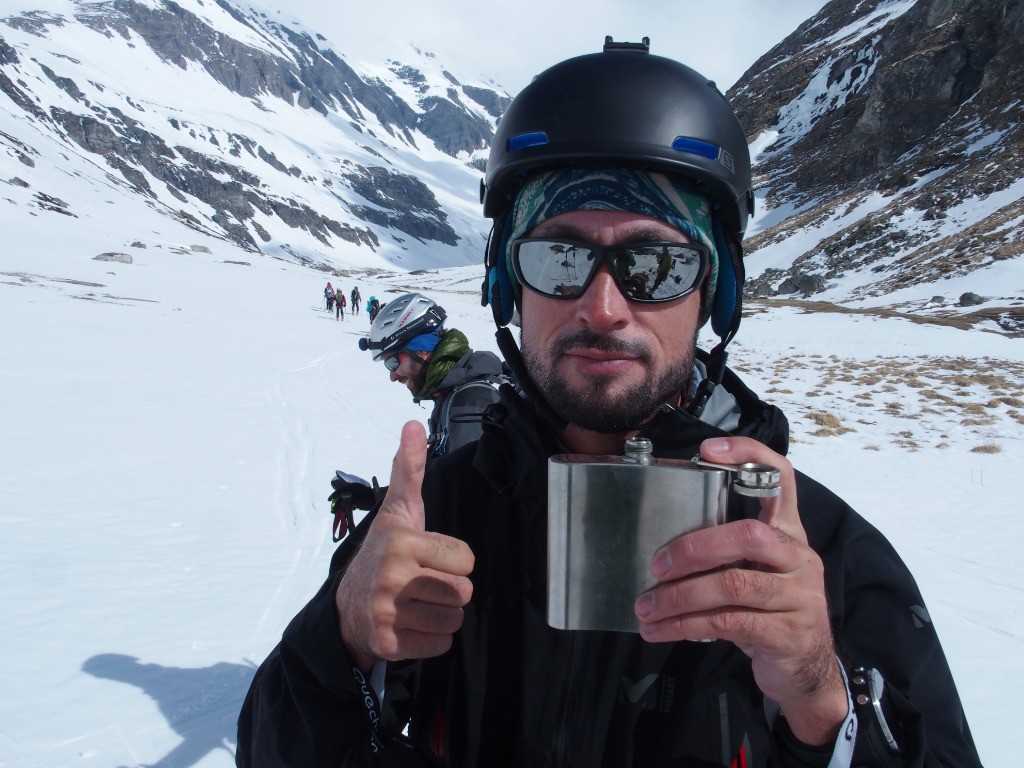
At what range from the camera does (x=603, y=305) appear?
1533mm

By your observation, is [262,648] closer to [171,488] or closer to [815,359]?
[171,488]

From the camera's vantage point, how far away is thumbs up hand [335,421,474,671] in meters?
1.14

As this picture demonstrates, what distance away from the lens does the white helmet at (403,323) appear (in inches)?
203

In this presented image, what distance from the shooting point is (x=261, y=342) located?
61.8 feet

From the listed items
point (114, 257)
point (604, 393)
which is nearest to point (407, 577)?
point (604, 393)

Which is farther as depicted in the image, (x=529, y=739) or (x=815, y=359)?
(x=815, y=359)

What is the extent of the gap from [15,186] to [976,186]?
89510 mm

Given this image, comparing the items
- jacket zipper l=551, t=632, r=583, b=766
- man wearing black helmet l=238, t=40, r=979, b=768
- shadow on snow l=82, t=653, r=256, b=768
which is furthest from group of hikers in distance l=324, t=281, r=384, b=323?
jacket zipper l=551, t=632, r=583, b=766

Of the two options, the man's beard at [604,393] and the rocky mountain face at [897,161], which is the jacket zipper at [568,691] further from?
the rocky mountain face at [897,161]

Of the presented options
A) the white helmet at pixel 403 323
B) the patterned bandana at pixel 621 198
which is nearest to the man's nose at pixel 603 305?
the patterned bandana at pixel 621 198

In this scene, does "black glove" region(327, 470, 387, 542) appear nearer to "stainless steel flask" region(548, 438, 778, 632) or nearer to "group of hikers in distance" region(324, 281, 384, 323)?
"stainless steel flask" region(548, 438, 778, 632)

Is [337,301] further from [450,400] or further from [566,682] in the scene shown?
[566,682]

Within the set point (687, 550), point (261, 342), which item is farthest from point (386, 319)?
point (261, 342)

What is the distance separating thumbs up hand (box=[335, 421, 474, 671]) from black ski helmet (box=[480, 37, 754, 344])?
1.11 metres
